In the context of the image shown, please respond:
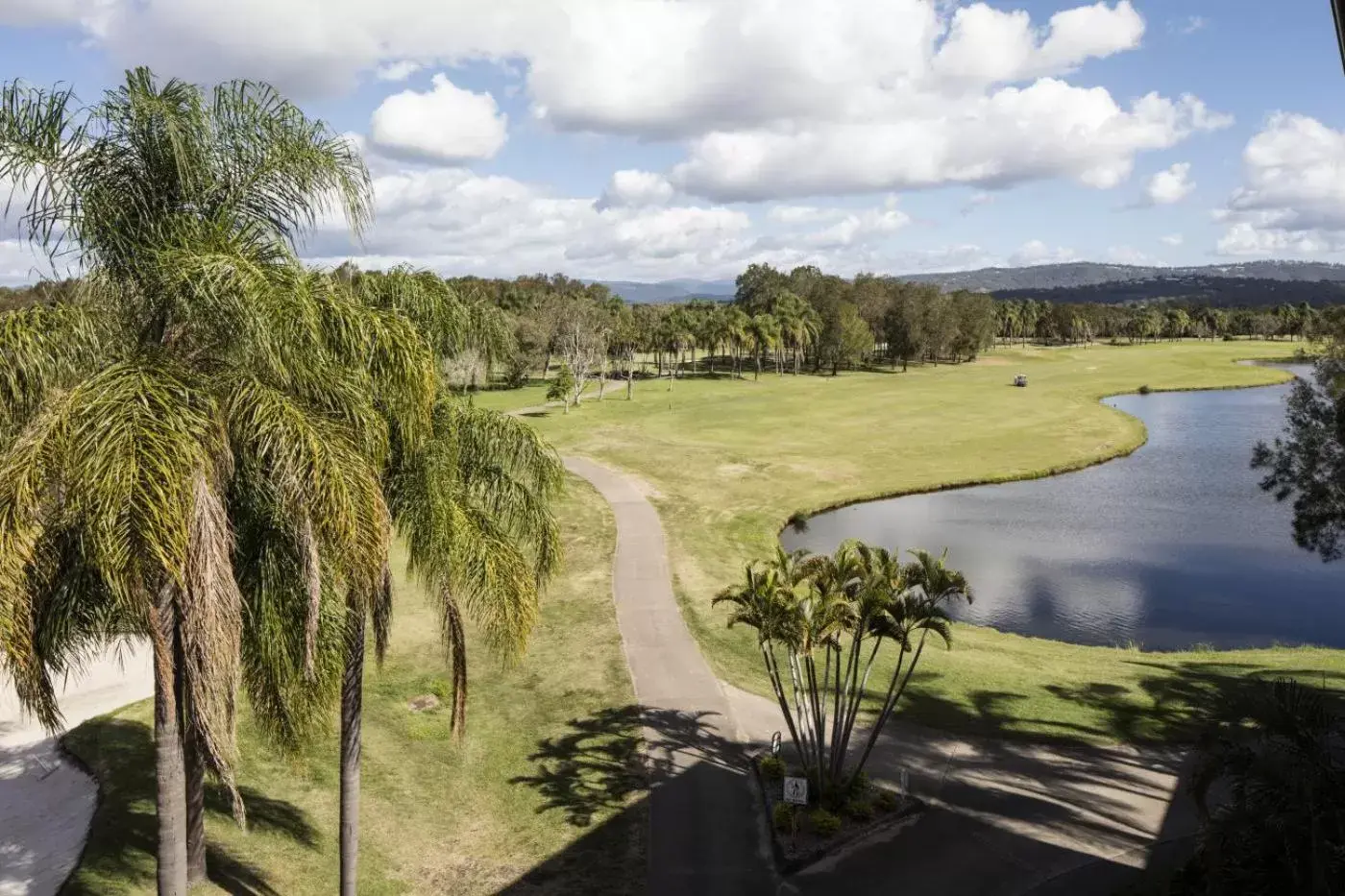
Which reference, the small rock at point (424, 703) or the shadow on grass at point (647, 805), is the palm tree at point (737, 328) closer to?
the small rock at point (424, 703)

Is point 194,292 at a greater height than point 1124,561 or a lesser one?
greater

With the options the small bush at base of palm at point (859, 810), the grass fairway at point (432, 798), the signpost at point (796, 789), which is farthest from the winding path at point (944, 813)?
the signpost at point (796, 789)

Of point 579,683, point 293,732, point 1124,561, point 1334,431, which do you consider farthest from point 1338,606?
point 293,732

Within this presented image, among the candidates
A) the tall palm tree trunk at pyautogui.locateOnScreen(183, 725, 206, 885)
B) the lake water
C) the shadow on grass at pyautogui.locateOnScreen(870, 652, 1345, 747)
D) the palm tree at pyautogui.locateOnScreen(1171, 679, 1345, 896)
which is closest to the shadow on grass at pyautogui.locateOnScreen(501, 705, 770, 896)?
the tall palm tree trunk at pyautogui.locateOnScreen(183, 725, 206, 885)

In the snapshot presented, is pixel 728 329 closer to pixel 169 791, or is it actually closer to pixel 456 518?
pixel 456 518

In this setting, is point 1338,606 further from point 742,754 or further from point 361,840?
point 361,840

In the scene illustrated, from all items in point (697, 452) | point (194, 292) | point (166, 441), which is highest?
point (194, 292)

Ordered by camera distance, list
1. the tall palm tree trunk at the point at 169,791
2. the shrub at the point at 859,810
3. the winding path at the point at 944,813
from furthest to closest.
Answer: the shrub at the point at 859,810 → the winding path at the point at 944,813 → the tall palm tree trunk at the point at 169,791

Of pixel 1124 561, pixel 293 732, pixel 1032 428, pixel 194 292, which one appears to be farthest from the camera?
pixel 1032 428
